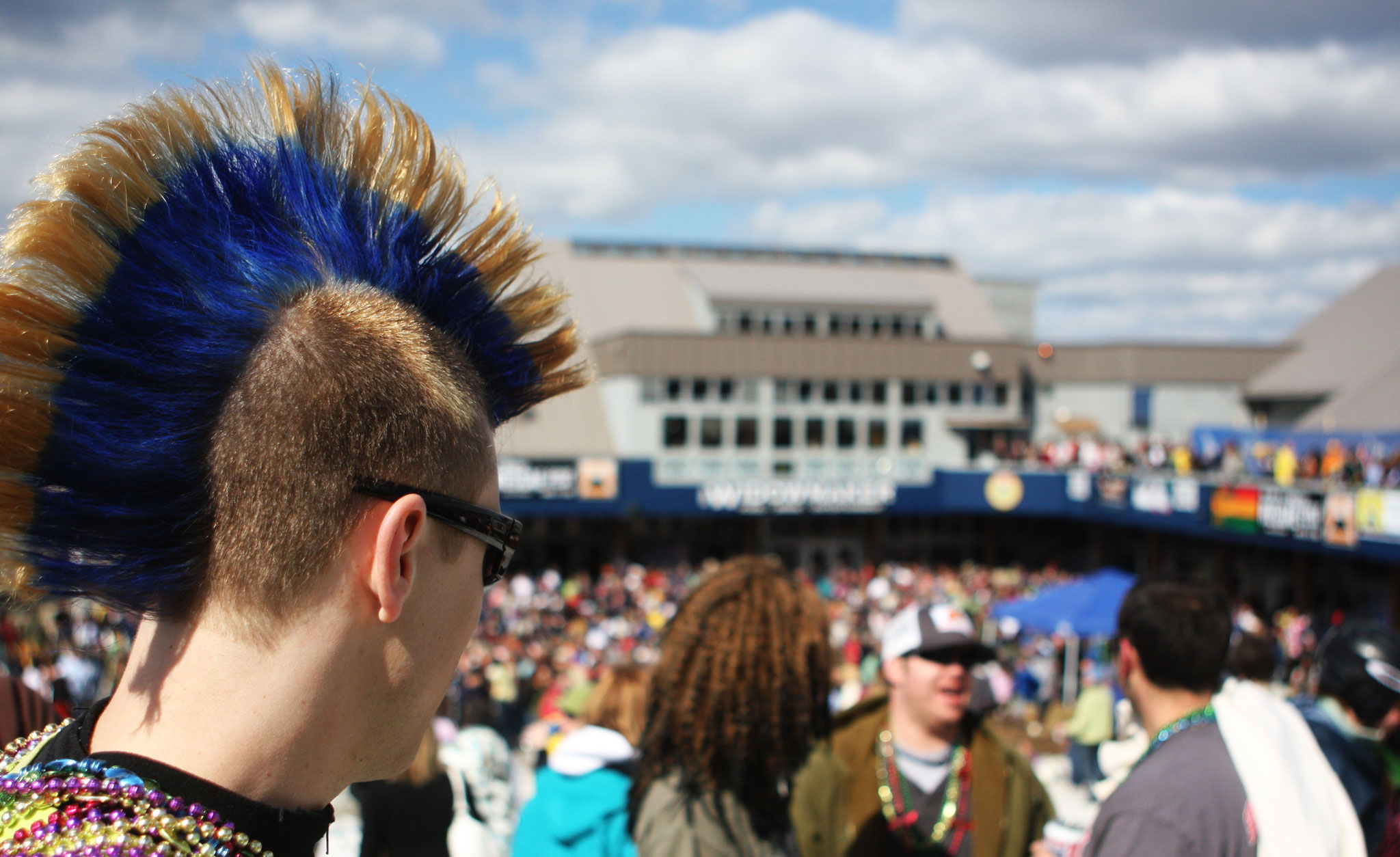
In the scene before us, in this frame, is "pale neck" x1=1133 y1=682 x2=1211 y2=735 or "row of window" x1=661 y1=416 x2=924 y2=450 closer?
"pale neck" x1=1133 y1=682 x2=1211 y2=735

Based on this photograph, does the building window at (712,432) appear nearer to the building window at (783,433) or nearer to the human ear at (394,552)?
the building window at (783,433)

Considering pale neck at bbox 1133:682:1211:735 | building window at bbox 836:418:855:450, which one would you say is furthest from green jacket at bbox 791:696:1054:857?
building window at bbox 836:418:855:450

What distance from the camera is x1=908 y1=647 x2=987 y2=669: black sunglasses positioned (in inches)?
148

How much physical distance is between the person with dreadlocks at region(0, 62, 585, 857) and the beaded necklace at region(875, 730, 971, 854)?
2.78 metres

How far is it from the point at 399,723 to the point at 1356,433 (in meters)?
28.1

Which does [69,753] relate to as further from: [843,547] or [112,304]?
[843,547]

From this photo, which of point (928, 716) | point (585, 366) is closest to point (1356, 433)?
point (928, 716)

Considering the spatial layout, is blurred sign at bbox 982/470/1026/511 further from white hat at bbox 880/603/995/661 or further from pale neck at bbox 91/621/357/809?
pale neck at bbox 91/621/357/809

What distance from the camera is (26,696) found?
244 cm

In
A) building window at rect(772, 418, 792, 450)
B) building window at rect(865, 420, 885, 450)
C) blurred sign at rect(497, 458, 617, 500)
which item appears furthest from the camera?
building window at rect(865, 420, 885, 450)

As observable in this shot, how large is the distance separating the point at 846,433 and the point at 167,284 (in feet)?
117

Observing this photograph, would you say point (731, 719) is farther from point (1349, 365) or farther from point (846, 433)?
point (1349, 365)

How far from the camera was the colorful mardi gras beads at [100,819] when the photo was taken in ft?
3.13

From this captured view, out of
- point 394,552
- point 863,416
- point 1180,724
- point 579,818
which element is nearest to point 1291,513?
point 863,416
